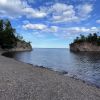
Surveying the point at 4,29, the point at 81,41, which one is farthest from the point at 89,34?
the point at 4,29

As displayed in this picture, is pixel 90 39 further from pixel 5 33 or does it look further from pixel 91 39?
pixel 5 33

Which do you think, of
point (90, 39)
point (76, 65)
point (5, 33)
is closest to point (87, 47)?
point (90, 39)

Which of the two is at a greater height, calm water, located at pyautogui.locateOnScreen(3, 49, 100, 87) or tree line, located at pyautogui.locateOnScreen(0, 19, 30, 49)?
tree line, located at pyautogui.locateOnScreen(0, 19, 30, 49)

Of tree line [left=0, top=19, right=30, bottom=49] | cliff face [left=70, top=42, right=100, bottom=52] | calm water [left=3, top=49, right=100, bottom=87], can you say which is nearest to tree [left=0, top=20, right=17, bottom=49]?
tree line [left=0, top=19, right=30, bottom=49]

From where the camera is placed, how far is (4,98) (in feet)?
34.3

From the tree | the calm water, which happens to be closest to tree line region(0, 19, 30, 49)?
the tree

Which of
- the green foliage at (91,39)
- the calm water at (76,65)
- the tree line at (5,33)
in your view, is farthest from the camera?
the green foliage at (91,39)

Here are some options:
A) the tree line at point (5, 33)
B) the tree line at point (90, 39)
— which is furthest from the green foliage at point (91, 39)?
the tree line at point (5, 33)

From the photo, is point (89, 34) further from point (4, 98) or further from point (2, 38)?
→ point (4, 98)

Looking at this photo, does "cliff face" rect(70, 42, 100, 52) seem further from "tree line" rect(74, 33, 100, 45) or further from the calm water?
the calm water

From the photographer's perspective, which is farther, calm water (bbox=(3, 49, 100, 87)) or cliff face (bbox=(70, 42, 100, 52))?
cliff face (bbox=(70, 42, 100, 52))

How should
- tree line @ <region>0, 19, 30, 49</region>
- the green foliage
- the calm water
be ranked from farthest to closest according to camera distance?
1. the green foliage
2. tree line @ <region>0, 19, 30, 49</region>
3. the calm water

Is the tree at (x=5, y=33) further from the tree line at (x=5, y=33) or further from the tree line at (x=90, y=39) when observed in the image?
the tree line at (x=90, y=39)

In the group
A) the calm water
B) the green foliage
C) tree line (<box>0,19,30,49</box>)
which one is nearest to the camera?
the calm water
